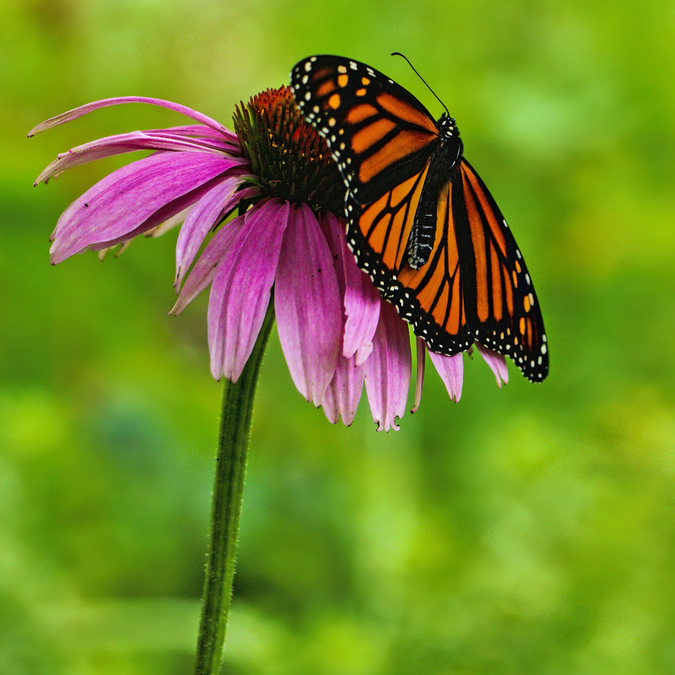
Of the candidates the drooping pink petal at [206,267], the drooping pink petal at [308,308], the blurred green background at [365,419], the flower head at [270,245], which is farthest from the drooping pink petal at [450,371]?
the blurred green background at [365,419]

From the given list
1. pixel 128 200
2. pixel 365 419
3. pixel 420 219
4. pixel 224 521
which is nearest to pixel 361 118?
pixel 420 219

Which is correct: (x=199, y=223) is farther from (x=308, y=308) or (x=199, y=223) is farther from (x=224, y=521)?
(x=224, y=521)

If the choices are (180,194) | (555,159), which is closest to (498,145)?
(555,159)

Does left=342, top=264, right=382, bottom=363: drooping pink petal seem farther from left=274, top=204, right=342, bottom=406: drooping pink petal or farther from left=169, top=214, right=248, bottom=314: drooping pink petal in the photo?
left=169, top=214, right=248, bottom=314: drooping pink petal

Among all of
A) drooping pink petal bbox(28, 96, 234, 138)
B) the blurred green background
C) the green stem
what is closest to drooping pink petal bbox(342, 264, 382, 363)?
the green stem

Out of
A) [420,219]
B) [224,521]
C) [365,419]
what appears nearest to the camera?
[224,521]

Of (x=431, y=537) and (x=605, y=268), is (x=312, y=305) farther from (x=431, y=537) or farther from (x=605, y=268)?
(x=605, y=268)
